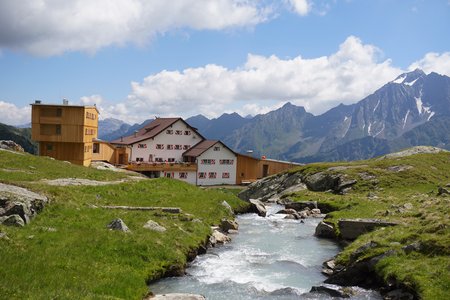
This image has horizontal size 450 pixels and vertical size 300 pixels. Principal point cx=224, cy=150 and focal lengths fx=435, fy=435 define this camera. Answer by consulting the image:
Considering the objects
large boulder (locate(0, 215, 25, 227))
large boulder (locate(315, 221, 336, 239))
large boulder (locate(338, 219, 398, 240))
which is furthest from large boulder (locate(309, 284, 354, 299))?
large boulder (locate(0, 215, 25, 227))

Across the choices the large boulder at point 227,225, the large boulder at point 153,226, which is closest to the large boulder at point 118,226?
the large boulder at point 153,226

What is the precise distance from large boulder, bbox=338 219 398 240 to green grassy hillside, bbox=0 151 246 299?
32.2 ft

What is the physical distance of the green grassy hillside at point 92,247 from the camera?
15.7 m

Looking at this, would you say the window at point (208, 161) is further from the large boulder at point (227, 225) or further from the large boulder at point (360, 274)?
the large boulder at point (360, 274)

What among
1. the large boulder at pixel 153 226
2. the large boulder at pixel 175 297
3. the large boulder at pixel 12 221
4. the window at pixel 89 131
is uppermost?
the window at pixel 89 131

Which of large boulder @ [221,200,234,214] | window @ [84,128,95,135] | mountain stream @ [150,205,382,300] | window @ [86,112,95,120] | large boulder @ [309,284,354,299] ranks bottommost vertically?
mountain stream @ [150,205,382,300]

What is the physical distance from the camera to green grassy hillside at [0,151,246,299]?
15.7 meters

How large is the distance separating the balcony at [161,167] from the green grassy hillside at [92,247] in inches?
2106

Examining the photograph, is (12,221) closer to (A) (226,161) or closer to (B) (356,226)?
(B) (356,226)

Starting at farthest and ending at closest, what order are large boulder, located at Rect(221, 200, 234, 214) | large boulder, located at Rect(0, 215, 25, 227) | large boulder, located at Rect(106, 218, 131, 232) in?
A: 1. large boulder, located at Rect(221, 200, 234, 214)
2. large boulder, located at Rect(106, 218, 131, 232)
3. large boulder, located at Rect(0, 215, 25, 227)

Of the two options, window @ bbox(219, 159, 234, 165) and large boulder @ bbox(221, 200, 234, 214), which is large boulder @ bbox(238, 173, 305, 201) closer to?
window @ bbox(219, 159, 234, 165)

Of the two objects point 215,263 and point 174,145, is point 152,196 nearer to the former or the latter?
point 215,263

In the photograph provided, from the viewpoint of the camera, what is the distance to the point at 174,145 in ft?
343

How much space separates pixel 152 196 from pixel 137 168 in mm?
54148
